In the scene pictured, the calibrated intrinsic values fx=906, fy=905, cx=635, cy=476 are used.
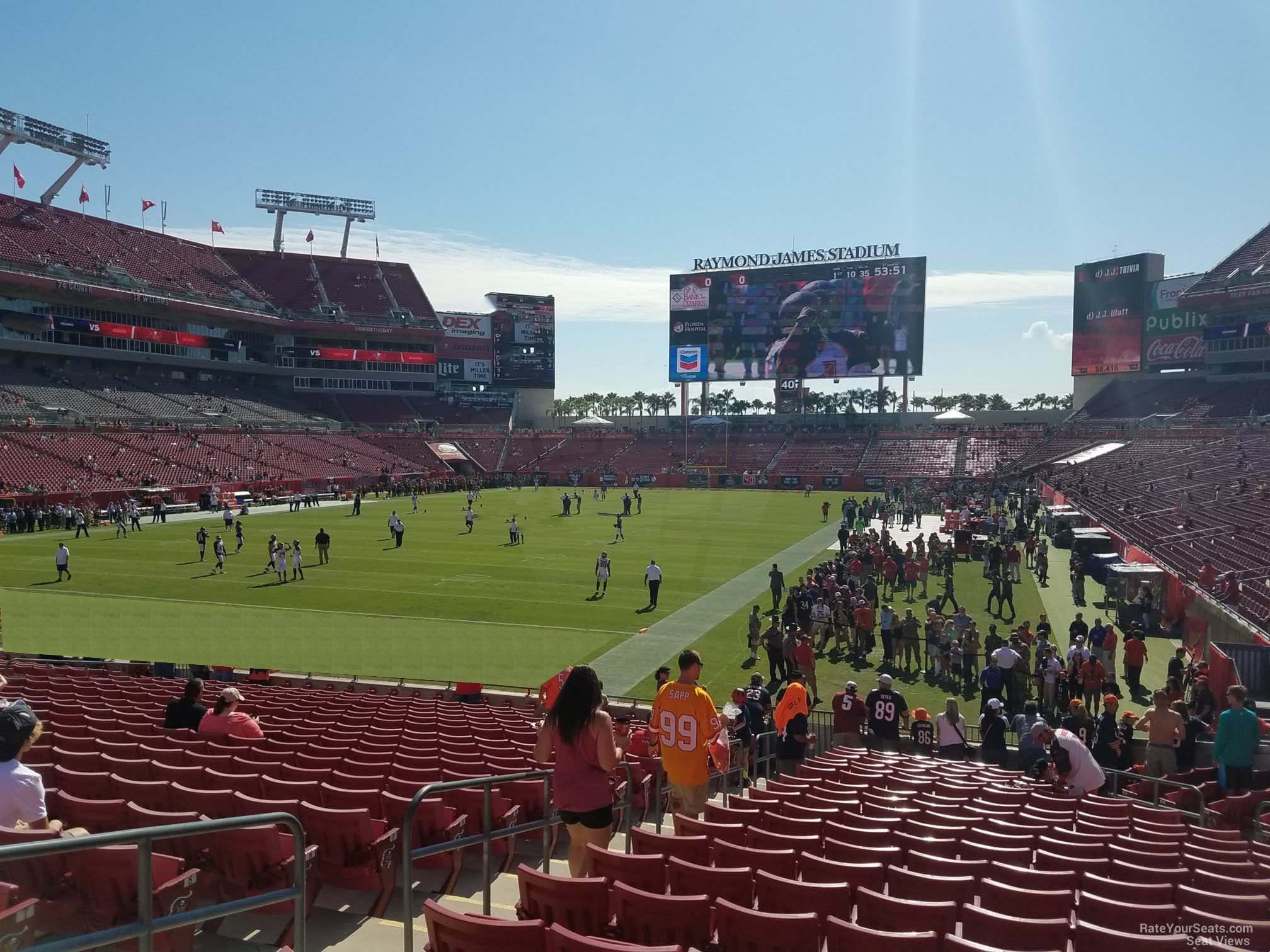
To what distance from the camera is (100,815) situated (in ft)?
18.2

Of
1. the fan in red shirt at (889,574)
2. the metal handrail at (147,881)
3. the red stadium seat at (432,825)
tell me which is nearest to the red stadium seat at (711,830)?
the red stadium seat at (432,825)

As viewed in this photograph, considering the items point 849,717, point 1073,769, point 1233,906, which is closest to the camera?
point 1233,906

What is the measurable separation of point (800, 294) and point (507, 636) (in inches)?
2308

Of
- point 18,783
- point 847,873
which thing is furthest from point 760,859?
point 18,783

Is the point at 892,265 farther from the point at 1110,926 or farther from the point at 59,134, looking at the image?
the point at 1110,926

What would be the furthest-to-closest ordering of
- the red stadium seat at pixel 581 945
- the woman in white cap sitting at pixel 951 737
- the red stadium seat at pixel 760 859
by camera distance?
the woman in white cap sitting at pixel 951 737
the red stadium seat at pixel 760 859
the red stadium seat at pixel 581 945

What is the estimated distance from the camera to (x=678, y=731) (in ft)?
21.1

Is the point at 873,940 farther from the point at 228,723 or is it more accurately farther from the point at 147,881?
the point at 228,723

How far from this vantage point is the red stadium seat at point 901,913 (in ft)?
13.9

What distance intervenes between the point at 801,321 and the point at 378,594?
54753 mm

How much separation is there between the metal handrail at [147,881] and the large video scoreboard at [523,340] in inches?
3818

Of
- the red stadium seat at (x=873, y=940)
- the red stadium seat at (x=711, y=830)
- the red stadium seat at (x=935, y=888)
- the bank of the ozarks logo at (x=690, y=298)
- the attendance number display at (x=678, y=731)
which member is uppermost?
the bank of the ozarks logo at (x=690, y=298)

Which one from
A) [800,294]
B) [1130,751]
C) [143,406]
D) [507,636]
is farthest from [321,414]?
[1130,751]

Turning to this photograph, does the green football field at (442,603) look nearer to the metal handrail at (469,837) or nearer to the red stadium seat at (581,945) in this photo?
the metal handrail at (469,837)
